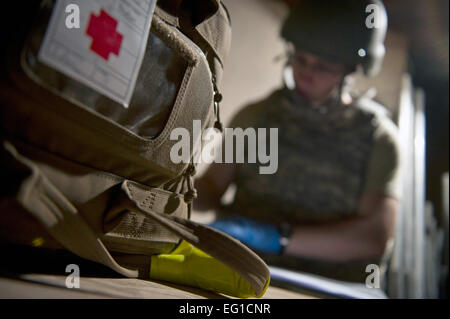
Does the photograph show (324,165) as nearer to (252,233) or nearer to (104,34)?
(252,233)

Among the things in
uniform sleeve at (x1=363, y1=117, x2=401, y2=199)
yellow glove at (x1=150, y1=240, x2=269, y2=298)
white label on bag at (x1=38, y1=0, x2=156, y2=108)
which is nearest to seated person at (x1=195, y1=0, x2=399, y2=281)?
uniform sleeve at (x1=363, y1=117, x2=401, y2=199)

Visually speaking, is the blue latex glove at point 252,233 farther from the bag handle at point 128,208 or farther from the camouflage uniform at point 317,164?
Answer: the bag handle at point 128,208

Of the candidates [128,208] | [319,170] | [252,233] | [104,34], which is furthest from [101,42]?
[319,170]

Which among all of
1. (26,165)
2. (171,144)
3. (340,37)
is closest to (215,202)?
(340,37)

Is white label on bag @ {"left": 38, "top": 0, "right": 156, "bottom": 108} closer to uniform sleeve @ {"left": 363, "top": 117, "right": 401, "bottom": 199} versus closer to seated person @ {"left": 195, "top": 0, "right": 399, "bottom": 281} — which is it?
seated person @ {"left": 195, "top": 0, "right": 399, "bottom": 281}

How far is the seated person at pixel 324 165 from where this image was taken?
1084mm

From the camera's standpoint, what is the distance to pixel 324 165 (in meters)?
1.23

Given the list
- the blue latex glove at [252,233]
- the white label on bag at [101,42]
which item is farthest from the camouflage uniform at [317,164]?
the white label on bag at [101,42]

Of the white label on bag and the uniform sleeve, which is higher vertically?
the uniform sleeve

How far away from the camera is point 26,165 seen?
24 cm

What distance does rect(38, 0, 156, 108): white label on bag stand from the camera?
0.24m

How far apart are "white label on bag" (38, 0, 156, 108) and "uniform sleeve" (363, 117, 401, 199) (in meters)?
1.04

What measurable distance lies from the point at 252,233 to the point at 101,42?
756mm

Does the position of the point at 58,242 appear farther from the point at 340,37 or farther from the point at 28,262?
the point at 340,37
